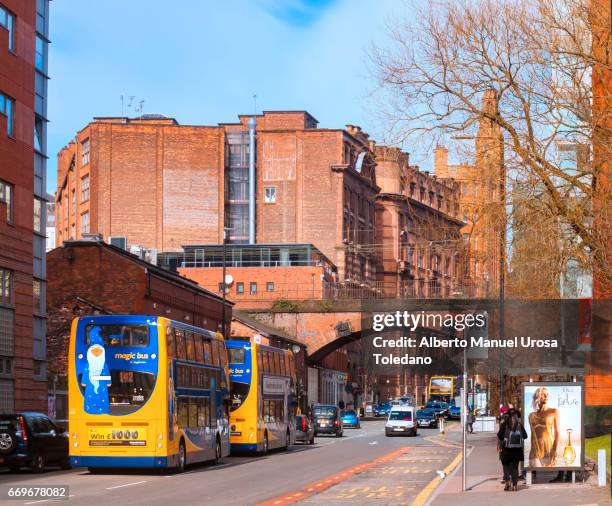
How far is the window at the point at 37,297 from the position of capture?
1871 inches

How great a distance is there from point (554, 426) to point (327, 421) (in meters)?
43.7

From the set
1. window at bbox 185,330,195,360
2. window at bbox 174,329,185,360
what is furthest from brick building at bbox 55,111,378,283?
window at bbox 174,329,185,360

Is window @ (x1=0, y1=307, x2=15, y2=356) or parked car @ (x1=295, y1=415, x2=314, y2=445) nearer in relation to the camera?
window @ (x1=0, y1=307, x2=15, y2=356)

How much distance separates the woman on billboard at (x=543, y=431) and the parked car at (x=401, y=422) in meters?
40.8

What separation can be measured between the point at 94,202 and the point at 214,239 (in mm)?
11335

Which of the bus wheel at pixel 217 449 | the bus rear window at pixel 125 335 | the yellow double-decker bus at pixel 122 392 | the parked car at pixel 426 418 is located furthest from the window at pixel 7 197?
the parked car at pixel 426 418

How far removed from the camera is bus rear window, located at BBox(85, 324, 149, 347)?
94.2 feet

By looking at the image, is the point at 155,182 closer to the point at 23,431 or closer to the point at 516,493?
the point at 23,431

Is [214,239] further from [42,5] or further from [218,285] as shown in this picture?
[42,5]

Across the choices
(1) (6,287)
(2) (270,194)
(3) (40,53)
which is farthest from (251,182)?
(1) (6,287)

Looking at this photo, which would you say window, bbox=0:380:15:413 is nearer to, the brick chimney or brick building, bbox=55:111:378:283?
the brick chimney

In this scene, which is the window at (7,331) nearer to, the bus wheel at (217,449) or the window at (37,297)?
the window at (37,297)

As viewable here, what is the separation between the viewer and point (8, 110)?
45.5 meters

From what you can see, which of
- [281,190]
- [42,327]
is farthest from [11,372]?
[281,190]
